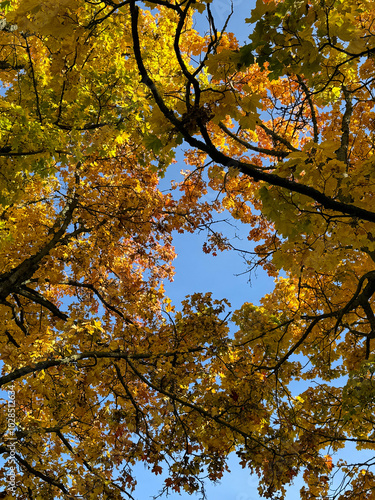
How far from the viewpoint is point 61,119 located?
5.32 m

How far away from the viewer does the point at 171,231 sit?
9.34 metres

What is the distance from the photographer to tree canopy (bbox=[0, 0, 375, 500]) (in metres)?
2.96

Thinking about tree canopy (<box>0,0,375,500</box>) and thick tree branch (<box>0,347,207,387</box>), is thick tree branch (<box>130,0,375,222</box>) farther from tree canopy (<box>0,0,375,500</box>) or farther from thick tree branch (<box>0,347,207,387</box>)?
thick tree branch (<box>0,347,207,387</box>)

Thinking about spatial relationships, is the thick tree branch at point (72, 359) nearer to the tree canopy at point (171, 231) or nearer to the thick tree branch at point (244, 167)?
the tree canopy at point (171, 231)

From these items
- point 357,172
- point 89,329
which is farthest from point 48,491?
point 357,172

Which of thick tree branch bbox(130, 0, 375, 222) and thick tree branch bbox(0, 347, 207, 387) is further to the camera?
thick tree branch bbox(0, 347, 207, 387)

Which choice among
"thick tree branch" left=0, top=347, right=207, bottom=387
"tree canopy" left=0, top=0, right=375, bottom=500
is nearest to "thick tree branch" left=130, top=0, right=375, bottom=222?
"tree canopy" left=0, top=0, right=375, bottom=500

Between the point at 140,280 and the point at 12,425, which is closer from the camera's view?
the point at 12,425

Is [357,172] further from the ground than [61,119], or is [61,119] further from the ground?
[61,119]

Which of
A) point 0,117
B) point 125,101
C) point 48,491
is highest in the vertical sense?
point 125,101

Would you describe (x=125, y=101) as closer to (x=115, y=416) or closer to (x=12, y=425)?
(x=115, y=416)

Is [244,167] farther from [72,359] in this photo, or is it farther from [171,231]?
[171,231]

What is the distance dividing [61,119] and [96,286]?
4.92 metres

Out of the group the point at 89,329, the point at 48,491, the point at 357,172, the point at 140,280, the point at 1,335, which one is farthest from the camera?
the point at 140,280
